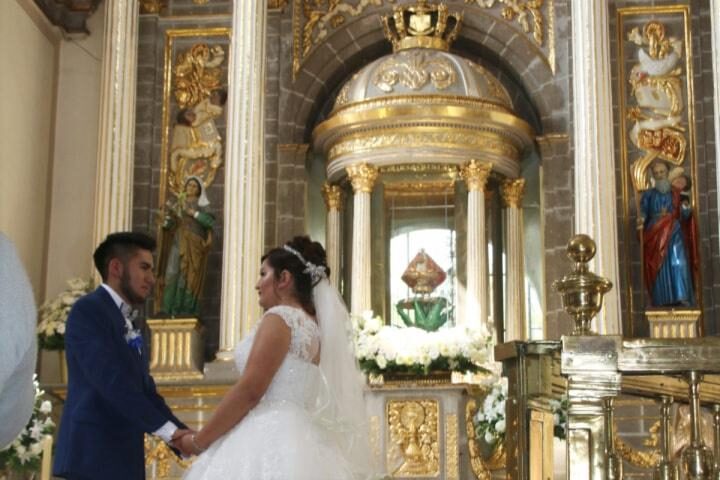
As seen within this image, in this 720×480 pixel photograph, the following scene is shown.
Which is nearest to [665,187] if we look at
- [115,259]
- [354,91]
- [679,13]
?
[679,13]

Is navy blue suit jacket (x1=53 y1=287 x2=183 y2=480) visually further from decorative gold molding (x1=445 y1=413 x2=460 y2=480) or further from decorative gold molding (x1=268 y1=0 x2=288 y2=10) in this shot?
decorative gold molding (x1=268 y1=0 x2=288 y2=10)

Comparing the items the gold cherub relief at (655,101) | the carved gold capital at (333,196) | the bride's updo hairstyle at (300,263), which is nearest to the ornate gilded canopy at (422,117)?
the carved gold capital at (333,196)

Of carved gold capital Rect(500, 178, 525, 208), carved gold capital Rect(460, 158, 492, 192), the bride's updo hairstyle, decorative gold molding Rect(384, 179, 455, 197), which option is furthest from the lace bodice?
carved gold capital Rect(500, 178, 525, 208)

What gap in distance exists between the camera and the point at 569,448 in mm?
4242

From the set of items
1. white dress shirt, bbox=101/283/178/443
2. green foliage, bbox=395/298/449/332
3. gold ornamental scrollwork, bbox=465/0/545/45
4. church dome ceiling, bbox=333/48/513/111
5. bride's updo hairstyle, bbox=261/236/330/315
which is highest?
gold ornamental scrollwork, bbox=465/0/545/45

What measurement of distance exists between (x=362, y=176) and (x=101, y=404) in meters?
7.16

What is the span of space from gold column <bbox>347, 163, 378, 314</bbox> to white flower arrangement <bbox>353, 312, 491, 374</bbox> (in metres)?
2.63

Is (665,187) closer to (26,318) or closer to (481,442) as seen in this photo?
(481,442)

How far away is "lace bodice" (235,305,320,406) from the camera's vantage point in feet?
16.3

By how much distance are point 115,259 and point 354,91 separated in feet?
23.8

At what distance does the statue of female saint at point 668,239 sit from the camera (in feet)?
38.2

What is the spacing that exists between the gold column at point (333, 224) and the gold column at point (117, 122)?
193 centimetres

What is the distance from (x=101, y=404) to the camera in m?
4.87

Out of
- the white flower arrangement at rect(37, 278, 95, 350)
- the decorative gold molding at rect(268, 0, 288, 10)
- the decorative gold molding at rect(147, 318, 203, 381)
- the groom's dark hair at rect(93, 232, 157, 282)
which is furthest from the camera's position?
the decorative gold molding at rect(268, 0, 288, 10)
